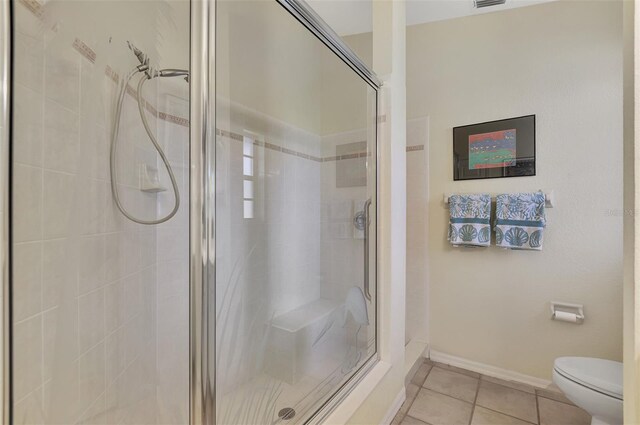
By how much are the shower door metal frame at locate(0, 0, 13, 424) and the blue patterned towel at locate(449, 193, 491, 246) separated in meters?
2.11

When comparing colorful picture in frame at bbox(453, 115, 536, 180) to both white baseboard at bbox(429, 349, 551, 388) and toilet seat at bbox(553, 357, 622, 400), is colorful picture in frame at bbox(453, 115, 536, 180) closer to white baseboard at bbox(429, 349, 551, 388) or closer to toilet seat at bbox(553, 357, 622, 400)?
toilet seat at bbox(553, 357, 622, 400)

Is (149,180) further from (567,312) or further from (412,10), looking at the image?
(567,312)

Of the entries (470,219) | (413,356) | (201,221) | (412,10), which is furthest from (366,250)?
(412,10)

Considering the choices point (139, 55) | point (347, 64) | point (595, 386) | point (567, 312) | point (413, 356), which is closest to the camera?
point (139, 55)

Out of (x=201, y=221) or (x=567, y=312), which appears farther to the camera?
(x=567, y=312)

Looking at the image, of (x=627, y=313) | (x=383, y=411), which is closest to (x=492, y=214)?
(x=627, y=313)

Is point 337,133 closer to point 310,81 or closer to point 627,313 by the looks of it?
point 310,81

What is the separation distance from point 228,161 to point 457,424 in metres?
1.75

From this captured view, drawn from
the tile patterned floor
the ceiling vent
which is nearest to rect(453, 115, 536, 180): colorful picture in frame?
the ceiling vent

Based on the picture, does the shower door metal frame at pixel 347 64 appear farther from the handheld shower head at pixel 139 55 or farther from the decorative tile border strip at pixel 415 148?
the decorative tile border strip at pixel 415 148

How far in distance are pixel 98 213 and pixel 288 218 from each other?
2.86 ft

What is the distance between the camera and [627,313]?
0.88m

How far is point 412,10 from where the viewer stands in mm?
2043

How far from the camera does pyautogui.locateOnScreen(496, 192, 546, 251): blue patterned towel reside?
69.1 inches
